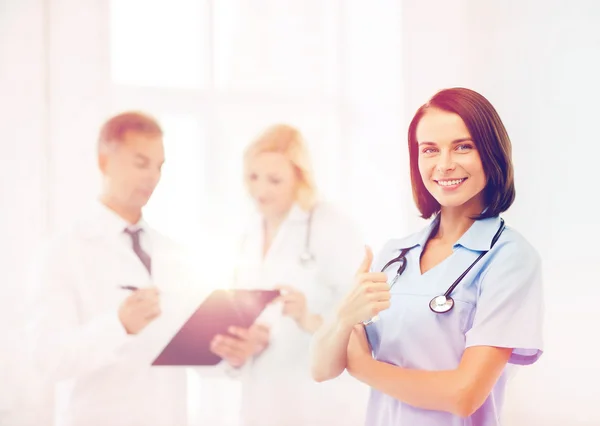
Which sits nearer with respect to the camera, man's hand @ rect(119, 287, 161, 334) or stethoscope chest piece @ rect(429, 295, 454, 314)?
stethoscope chest piece @ rect(429, 295, 454, 314)

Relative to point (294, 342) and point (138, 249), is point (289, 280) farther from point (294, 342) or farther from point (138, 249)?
point (138, 249)

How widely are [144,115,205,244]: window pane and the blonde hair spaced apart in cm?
11

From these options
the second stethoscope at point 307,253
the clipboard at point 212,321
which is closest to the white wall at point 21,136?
the clipboard at point 212,321

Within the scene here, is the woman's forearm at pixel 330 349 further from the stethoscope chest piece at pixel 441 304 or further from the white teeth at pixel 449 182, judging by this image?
the white teeth at pixel 449 182

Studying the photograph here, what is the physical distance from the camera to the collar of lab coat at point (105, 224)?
1.38 metres

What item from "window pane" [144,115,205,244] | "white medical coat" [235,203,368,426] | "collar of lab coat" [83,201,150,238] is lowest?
"white medical coat" [235,203,368,426]

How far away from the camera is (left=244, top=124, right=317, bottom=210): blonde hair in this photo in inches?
55.7

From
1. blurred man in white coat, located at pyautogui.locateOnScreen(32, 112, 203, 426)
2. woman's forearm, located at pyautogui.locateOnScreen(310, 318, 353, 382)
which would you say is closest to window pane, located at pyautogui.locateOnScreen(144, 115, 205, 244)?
blurred man in white coat, located at pyautogui.locateOnScreen(32, 112, 203, 426)

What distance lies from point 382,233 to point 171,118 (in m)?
0.52

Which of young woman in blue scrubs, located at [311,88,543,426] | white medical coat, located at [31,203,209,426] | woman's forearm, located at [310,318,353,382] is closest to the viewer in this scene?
young woman in blue scrubs, located at [311,88,543,426]

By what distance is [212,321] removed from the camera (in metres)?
1.38

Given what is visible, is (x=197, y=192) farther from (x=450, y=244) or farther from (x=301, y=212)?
(x=450, y=244)

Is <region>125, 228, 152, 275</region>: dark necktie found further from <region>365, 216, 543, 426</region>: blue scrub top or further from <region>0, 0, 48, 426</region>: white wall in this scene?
<region>365, 216, 543, 426</region>: blue scrub top

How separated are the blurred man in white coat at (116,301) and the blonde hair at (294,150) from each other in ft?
0.69
